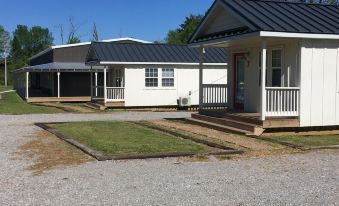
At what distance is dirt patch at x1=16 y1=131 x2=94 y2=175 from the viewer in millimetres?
9430

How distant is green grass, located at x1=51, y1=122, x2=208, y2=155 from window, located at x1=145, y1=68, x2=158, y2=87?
10.2 meters

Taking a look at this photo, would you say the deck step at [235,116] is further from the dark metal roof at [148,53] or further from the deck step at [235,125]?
the dark metal roof at [148,53]

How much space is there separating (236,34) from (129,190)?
903 centimetres

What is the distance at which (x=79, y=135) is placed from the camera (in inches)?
554

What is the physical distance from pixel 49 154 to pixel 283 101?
23.8ft

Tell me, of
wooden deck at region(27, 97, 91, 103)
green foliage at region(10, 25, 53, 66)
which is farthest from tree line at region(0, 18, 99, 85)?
wooden deck at region(27, 97, 91, 103)

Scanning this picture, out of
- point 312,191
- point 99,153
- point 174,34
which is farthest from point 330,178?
point 174,34

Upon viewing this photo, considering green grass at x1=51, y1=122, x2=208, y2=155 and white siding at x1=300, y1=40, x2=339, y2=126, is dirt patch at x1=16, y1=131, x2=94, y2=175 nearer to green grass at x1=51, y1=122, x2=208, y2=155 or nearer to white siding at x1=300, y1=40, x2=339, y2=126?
green grass at x1=51, y1=122, x2=208, y2=155

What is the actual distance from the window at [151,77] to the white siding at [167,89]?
0.19m

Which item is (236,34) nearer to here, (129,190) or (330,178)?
(330,178)

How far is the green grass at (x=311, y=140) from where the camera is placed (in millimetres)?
12547

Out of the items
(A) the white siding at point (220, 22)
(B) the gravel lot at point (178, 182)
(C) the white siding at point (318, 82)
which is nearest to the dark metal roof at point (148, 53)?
(A) the white siding at point (220, 22)

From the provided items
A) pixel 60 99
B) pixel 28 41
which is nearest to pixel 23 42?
pixel 28 41

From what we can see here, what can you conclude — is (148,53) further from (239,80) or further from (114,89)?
(239,80)
